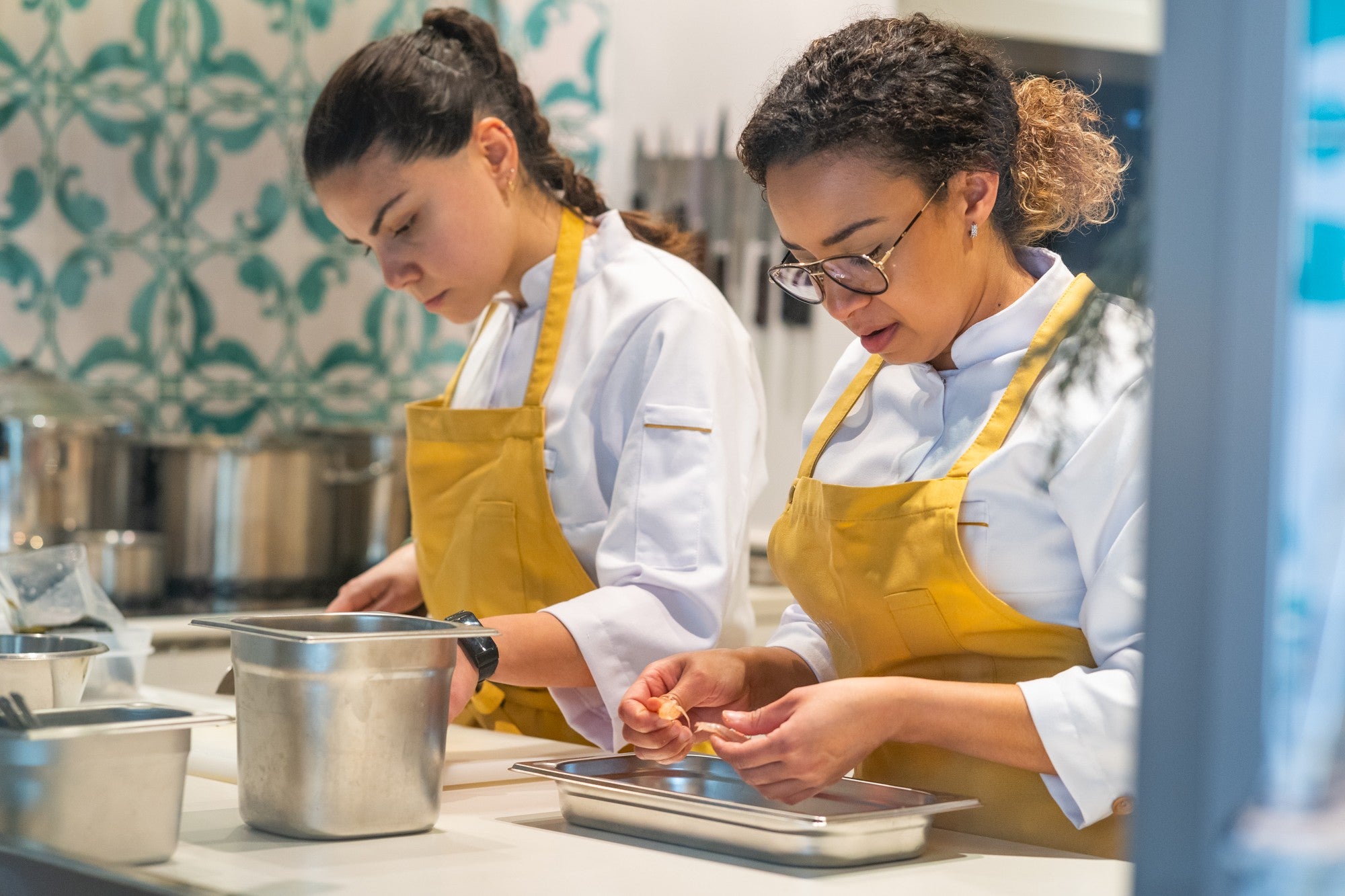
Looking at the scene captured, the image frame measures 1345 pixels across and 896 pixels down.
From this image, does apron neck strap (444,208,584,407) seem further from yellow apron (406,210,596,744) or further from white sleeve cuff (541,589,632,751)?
white sleeve cuff (541,589,632,751)

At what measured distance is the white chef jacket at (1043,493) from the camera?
3.43ft

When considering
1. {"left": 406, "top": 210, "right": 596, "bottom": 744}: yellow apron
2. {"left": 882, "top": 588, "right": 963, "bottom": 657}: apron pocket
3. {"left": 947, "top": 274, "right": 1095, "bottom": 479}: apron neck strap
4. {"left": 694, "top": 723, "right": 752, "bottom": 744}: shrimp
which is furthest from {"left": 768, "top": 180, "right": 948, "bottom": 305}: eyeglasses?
{"left": 406, "top": 210, "right": 596, "bottom": 744}: yellow apron

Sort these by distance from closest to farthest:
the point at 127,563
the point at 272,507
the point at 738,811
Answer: the point at 738,811 < the point at 127,563 < the point at 272,507

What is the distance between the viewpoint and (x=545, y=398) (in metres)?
1.64

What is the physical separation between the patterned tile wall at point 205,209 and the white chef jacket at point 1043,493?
1.89 meters

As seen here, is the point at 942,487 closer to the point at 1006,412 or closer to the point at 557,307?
the point at 1006,412

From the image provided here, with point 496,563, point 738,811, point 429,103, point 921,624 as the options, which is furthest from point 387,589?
point 738,811

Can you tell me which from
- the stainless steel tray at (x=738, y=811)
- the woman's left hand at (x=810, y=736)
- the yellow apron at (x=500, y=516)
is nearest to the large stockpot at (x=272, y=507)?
the yellow apron at (x=500, y=516)

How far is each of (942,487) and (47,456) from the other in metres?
1.81

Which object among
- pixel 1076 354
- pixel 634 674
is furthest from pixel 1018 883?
pixel 634 674

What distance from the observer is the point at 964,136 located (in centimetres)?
123

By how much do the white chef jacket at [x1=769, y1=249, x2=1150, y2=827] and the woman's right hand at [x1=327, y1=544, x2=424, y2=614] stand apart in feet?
1.98

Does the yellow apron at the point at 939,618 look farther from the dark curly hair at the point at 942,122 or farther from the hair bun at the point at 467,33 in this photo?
the hair bun at the point at 467,33

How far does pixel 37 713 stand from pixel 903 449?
0.70m
